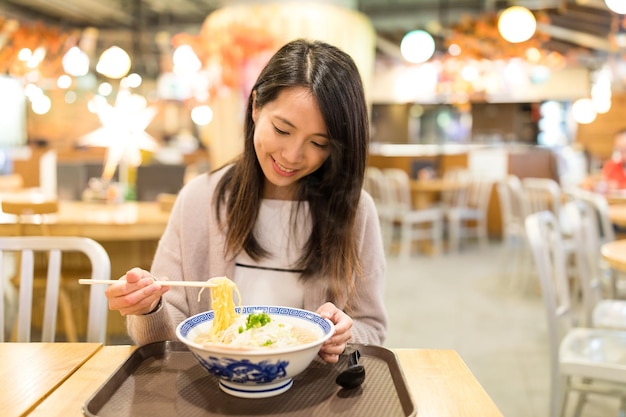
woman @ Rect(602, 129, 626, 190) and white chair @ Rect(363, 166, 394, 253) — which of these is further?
white chair @ Rect(363, 166, 394, 253)

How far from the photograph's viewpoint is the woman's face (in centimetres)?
128

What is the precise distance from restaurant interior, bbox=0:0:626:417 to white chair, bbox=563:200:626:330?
0.01 m

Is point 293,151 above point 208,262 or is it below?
above

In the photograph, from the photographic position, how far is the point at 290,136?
130 cm

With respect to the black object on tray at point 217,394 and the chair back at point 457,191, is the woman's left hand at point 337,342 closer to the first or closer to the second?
the black object on tray at point 217,394

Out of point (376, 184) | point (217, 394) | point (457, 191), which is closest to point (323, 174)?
point (217, 394)

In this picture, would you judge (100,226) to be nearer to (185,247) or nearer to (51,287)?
(51,287)

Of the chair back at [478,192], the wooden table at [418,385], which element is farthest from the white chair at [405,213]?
the wooden table at [418,385]

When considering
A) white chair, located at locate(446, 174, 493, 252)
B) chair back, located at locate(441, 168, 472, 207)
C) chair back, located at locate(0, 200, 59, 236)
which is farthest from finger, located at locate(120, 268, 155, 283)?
chair back, located at locate(441, 168, 472, 207)

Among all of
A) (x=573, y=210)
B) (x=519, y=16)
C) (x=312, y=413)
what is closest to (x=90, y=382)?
(x=312, y=413)

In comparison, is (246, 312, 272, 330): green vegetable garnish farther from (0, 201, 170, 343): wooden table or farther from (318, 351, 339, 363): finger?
(0, 201, 170, 343): wooden table

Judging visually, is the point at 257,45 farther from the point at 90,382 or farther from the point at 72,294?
the point at 90,382

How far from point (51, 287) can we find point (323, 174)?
0.86 m

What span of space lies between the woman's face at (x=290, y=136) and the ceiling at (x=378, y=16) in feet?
26.6
